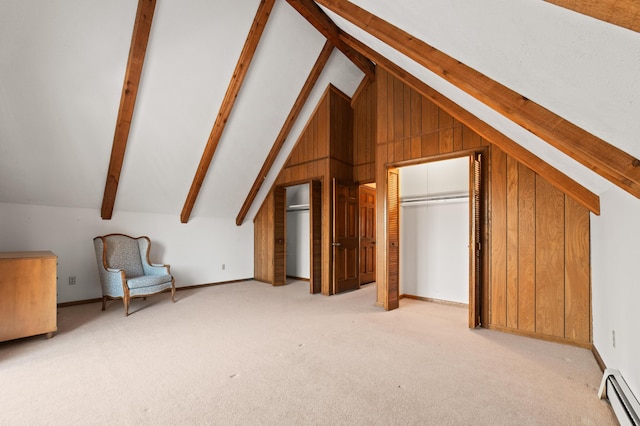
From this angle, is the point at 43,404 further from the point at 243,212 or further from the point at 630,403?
the point at 243,212

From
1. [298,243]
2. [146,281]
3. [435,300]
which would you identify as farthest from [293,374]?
[298,243]

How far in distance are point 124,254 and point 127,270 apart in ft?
0.81

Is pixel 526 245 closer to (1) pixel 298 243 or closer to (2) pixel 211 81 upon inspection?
(2) pixel 211 81

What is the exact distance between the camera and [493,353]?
2566 mm

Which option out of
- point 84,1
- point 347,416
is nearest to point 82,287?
point 84,1

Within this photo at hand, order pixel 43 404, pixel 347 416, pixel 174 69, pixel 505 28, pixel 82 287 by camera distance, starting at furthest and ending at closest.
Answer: pixel 82 287 → pixel 174 69 → pixel 43 404 → pixel 347 416 → pixel 505 28

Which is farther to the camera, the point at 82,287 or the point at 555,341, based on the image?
the point at 82,287

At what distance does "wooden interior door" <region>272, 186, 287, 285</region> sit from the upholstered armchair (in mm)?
1925

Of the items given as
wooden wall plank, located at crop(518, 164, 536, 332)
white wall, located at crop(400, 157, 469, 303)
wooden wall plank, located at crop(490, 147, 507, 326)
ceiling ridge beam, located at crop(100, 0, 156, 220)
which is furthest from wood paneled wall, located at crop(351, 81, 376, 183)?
ceiling ridge beam, located at crop(100, 0, 156, 220)

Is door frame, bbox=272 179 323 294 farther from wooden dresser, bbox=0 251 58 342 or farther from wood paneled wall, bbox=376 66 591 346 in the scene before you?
wooden dresser, bbox=0 251 58 342

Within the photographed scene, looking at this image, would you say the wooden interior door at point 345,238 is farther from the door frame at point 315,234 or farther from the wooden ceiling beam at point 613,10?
the wooden ceiling beam at point 613,10

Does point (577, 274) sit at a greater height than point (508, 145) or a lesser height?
lesser

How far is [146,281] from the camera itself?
4000mm

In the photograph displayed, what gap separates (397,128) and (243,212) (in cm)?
368
